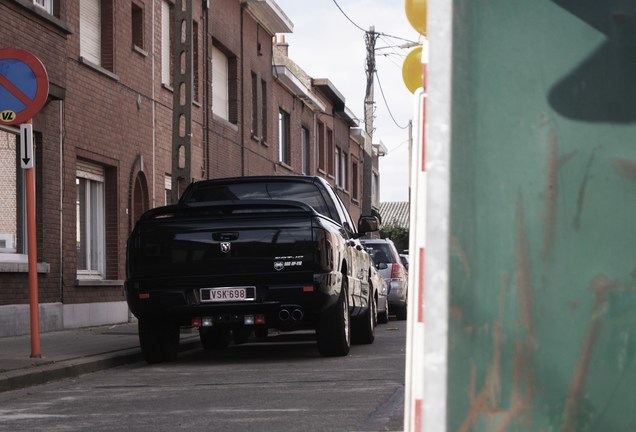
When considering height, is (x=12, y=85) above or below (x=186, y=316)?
above

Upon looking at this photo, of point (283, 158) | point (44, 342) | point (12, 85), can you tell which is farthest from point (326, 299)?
point (283, 158)

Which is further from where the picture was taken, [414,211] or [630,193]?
[414,211]

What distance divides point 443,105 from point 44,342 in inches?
508

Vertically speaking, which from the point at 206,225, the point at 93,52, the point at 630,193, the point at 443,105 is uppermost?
the point at 93,52

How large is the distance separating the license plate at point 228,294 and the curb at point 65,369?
129 cm

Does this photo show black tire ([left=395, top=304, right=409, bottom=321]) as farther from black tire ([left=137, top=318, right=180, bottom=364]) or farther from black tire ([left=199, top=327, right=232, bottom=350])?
black tire ([left=137, top=318, right=180, bottom=364])

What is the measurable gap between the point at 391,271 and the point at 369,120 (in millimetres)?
14217

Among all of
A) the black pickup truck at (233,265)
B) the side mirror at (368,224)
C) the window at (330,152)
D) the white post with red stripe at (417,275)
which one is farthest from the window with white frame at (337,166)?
the white post with red stripe at (417,275)

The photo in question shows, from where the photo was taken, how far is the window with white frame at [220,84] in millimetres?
29812

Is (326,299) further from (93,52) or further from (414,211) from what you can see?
(93,52)

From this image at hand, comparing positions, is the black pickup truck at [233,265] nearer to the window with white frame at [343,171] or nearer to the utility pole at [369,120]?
the utility pole at [369,120]

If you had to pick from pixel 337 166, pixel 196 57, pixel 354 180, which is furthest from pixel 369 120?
pixel 354 180

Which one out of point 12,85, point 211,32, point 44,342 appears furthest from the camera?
point 211,32

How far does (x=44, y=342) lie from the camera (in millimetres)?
14867
